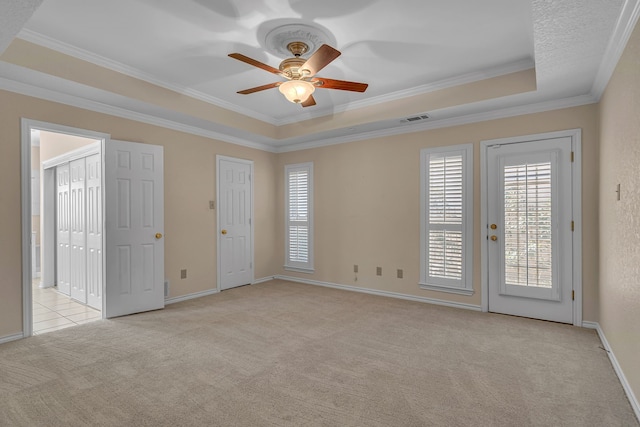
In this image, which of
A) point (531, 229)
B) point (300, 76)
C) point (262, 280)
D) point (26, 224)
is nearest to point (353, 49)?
point (300, 76)

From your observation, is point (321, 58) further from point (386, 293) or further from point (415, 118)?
point (386, 293)

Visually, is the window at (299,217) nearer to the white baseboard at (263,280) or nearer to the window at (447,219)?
the white baseboard at (263,280)

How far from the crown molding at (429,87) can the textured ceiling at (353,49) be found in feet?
0.04

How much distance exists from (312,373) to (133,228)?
295 centimetres

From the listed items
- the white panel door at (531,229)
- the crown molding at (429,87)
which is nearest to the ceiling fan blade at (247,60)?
the crown molding at (429,87)

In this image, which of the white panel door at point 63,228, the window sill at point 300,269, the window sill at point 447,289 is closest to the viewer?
the window sill at point 447,289

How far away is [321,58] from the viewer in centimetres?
259

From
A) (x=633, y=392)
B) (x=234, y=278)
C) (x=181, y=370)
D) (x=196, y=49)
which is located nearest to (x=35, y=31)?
(x=196, y=49)

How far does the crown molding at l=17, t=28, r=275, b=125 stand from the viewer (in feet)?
9.78

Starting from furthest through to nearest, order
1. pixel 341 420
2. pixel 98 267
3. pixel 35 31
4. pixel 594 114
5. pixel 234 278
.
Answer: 1. pixel 234 278
2. pixel 98 267
3. pixel 594 114
4. pixel 35 31
5. pixel 341 420

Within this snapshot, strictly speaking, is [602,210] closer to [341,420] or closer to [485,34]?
[485,34]

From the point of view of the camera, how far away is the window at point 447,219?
431 cm

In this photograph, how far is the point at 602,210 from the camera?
3.29m

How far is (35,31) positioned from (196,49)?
1345 millimetres
